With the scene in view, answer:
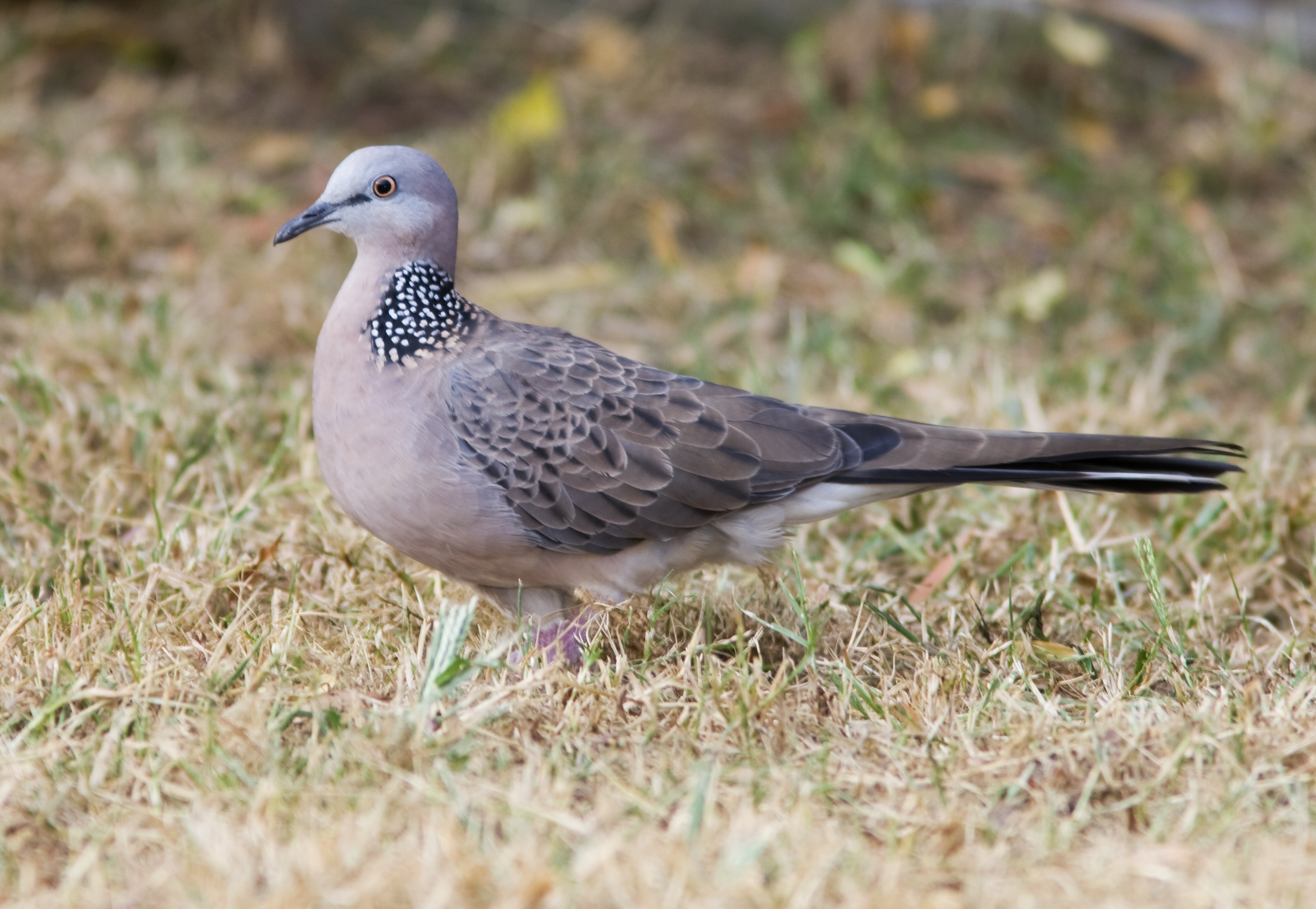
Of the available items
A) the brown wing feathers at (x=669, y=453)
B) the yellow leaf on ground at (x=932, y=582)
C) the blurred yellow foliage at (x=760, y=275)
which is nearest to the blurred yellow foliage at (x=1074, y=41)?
the blurred yellow foliage at (x=760, y=275)

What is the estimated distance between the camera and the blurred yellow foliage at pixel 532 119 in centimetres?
650

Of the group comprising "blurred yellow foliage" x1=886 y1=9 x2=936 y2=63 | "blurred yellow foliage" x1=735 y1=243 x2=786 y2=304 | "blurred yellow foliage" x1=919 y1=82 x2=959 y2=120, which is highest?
"blurred yellow foliage" x1=886 y1=9 x2=936 y2=63

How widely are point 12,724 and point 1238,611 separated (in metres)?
2.83

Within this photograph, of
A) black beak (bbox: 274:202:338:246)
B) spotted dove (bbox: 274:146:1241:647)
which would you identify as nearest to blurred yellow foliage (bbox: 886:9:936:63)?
spotted dove (bbox: 274:146:1241:647)

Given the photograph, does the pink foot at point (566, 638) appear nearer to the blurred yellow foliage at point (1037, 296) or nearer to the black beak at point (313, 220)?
the black beak at point (313, 220)

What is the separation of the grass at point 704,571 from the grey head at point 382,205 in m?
0.76

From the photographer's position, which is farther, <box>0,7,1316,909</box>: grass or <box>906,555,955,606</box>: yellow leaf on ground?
<box>906,555,955,606</box>: yellow leaf on ground

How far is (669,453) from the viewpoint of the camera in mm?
3295

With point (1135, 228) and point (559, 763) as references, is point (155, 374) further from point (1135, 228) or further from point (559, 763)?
point (1135, 228)

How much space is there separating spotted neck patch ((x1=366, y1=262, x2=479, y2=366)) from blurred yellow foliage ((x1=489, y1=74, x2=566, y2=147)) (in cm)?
313

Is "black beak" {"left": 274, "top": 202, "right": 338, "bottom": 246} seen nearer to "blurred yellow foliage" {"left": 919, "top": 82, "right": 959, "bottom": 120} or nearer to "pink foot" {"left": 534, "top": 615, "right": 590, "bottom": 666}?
"pink foot" {"left": 534, "top": 615, "right": 590, "bottom": 666}

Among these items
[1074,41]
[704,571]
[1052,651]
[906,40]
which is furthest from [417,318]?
[1074,41]

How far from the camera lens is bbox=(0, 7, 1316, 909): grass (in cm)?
244

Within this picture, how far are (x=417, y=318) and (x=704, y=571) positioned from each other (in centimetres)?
115
